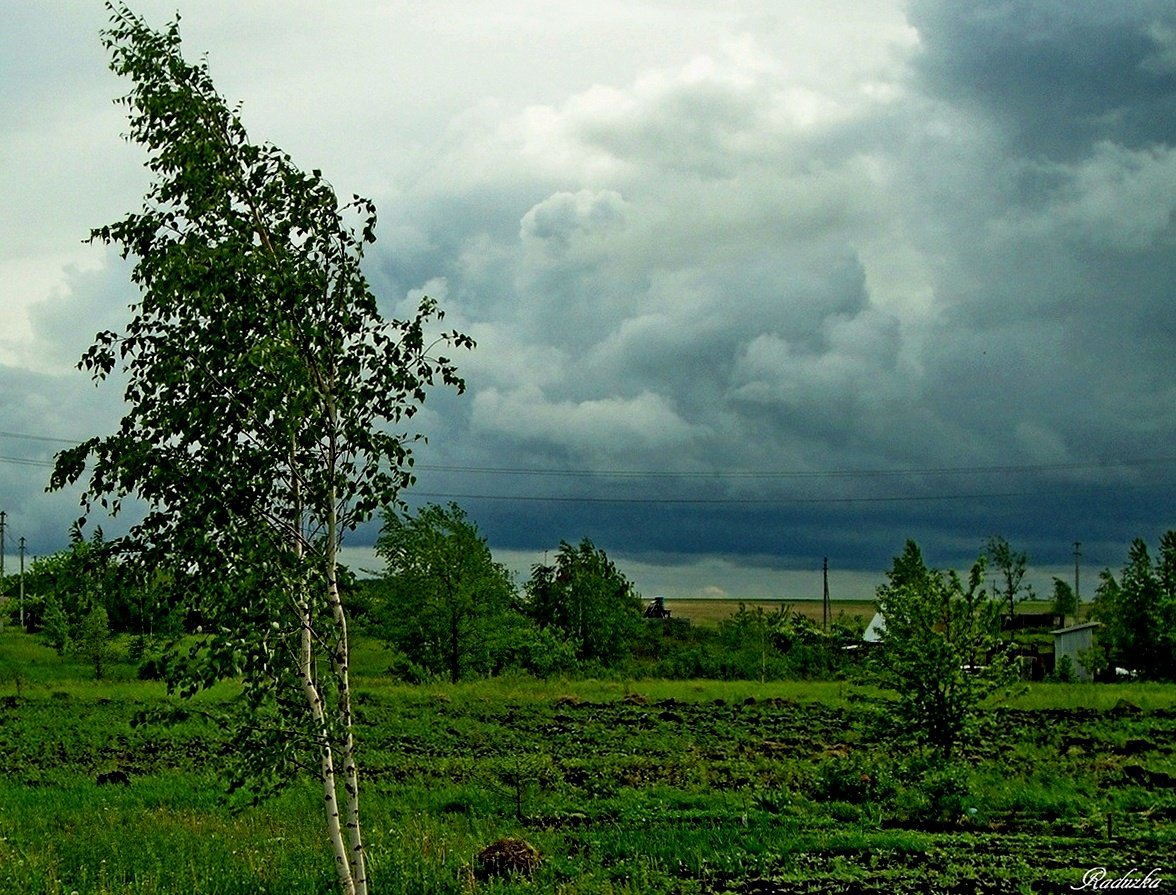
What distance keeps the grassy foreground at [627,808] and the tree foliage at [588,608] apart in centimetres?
3958

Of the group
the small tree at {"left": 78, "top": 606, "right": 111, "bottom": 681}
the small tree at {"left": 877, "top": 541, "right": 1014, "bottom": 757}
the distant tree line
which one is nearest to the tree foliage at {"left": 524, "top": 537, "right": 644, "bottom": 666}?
the distant tree line

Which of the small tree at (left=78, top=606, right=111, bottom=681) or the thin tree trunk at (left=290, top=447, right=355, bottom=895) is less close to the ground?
the thin tree trunk at (left=290, top=447, right=355, bottom=895)

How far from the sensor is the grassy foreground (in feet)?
51.9

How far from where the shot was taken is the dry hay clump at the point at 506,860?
15.9 m

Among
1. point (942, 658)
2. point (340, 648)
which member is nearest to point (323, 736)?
point (340, 648)

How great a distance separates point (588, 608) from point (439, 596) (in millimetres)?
24425

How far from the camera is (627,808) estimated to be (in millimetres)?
21953

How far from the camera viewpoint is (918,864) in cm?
1648

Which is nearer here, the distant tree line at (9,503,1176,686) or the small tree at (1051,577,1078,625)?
the distant tree line at (9,503,1176,686)

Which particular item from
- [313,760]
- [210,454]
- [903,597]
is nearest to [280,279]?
[210,454]

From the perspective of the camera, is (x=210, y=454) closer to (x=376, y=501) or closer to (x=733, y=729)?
(x=376, y=501)


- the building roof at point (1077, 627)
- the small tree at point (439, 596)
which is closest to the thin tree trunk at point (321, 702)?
the small tree at point (439, 596)

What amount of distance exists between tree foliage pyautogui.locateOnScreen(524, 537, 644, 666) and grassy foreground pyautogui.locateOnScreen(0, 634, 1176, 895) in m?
39.6

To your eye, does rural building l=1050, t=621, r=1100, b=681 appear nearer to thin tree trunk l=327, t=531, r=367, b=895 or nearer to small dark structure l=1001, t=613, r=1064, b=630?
small dark structure l=1001, t=613, r=1064, b=630
